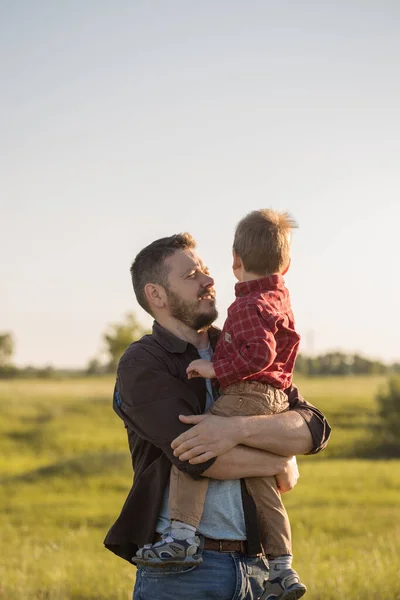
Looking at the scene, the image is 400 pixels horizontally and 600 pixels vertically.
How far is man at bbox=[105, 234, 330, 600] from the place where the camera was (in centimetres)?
396

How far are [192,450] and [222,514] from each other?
14.9 inches

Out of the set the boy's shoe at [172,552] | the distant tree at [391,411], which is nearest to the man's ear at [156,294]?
the boy's shoe at [172,552]

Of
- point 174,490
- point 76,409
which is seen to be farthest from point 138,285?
point 76,409

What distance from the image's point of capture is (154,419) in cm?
398

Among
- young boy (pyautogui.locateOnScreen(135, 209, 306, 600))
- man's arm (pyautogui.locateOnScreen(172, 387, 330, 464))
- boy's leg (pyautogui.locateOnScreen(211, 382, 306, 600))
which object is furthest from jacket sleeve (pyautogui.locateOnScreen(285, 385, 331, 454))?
boy's leg (pyautogui.locateOnScreen(211, 382, 306, 600))

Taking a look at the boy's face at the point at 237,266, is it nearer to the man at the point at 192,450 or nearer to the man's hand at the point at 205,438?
the man at the point at 192,450

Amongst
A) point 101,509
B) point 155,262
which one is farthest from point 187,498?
point 101,509

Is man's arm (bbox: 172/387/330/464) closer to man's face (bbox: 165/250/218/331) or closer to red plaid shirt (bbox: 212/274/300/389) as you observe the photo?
red plaid shirt (bbox: 212/274/300/389)

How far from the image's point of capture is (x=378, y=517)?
656 inches

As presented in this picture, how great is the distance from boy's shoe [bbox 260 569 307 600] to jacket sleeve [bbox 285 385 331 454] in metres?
0.60

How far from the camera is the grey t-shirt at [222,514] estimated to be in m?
4.01

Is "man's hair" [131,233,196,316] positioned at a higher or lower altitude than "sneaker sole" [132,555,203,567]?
higher

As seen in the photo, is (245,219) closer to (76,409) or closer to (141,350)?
(141,350)

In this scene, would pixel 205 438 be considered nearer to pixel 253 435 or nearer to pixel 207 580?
pixel 253 435
